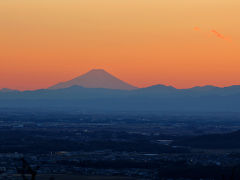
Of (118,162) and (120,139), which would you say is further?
(120,139)

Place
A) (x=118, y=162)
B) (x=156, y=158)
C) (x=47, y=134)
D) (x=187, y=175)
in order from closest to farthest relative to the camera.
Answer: (x=187, y=175) < (x=118, y=162) < (x=156, y=158) < (x=47, y=134)

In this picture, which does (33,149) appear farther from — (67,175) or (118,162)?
(67,175)

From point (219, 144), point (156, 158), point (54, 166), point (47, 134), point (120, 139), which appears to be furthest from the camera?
point (47, 134)

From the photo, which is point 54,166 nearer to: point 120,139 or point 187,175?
point 187,175

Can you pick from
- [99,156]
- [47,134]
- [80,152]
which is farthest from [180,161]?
[47,134]

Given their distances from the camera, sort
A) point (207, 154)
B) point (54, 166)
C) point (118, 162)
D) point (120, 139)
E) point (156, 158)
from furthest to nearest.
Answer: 1. point (120, 139)
2. point (207, 154)
3. point (156, 158)
4. point (118, 162)
5. point (54, 166)

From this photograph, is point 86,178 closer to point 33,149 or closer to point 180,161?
point 180,161

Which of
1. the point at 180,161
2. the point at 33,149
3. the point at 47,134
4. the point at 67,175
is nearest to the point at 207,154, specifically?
the point at 180,161

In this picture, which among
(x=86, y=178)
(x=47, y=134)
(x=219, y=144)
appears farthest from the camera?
(x=47, y=134)

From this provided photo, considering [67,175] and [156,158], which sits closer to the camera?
[67,175]
